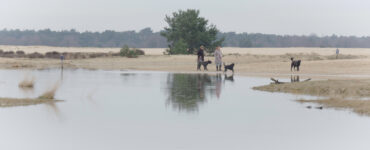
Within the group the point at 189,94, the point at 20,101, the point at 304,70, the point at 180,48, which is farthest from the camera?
the point at 180,48

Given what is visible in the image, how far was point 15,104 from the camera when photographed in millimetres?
19141

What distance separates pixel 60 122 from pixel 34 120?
2.53ft

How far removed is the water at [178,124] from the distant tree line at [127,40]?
423ft

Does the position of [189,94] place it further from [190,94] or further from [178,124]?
[178,124]

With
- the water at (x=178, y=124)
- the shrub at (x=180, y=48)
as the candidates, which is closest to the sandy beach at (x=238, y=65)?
the shrub at (x=180, y=48)

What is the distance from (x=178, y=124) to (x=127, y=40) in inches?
6060

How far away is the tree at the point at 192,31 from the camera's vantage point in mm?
69438

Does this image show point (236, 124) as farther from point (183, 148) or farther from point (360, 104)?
point (360, 104)

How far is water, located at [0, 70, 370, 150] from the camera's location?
12.6m

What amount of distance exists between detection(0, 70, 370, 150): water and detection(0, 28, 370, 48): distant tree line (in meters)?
129

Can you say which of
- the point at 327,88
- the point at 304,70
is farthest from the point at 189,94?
the point at 304,70

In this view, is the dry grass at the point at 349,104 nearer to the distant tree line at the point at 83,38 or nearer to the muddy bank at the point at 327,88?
the muddy bank at the point at 327,88

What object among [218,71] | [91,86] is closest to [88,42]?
[218,71]

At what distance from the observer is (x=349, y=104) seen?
63.6 feet
